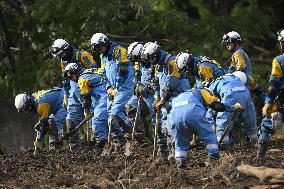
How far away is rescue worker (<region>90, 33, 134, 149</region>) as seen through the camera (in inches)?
648

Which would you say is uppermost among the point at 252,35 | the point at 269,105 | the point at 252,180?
the point at 252,35

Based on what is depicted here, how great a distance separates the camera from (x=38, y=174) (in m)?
14.3

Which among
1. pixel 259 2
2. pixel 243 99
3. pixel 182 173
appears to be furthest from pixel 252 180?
pixel 259 2

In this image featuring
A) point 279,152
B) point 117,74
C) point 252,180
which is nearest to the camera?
point 252,180

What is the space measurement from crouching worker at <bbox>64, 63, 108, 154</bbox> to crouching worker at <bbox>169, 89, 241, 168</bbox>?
167 inches

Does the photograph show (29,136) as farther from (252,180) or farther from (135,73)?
(252,180)

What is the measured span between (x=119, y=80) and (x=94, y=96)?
2.54 feet

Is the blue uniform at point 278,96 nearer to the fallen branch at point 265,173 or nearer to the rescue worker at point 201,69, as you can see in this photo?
the fallen branch at point 265,173

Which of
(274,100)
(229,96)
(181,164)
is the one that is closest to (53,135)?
(229,96)

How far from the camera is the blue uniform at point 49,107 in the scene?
17203 millimetres

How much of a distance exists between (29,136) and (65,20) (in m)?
3.36

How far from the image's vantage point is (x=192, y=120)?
12305 mm

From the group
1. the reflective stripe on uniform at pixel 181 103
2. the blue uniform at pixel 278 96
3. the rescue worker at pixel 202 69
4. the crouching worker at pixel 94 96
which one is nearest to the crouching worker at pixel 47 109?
the crouching worker at pixel 94 96

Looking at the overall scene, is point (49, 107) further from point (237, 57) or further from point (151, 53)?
point (237, 57)
